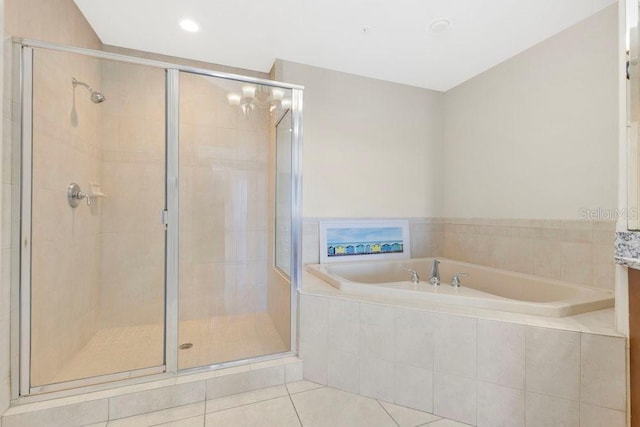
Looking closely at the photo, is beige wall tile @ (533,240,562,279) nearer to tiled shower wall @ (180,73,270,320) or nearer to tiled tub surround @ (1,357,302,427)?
tiled tub surround @ (1,357,302,427)

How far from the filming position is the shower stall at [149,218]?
150 centimetres

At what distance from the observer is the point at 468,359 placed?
1431 mm

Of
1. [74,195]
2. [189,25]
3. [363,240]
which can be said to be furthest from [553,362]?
[189,25]

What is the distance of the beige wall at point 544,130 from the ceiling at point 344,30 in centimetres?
17

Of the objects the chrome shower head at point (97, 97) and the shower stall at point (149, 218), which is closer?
the shower stall at point (149, 218)

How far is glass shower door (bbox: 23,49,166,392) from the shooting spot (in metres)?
1.48

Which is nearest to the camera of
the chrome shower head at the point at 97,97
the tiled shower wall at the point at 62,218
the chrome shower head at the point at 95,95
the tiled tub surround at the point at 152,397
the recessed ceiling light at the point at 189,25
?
the tiled tub surround at the point at 152,397

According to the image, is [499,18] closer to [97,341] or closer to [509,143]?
[509,143]

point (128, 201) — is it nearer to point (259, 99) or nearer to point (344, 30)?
point (259, 99)

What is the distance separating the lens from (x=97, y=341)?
73.7 inches

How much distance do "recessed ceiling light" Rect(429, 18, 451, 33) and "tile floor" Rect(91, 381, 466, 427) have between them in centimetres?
247

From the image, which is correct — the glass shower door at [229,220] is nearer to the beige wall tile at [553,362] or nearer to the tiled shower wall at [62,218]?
the tiled shower wall at [62,218]

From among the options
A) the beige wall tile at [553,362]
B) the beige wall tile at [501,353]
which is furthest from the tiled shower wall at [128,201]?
the beige wall tile at [553,362]

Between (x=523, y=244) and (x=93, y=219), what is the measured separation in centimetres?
324
